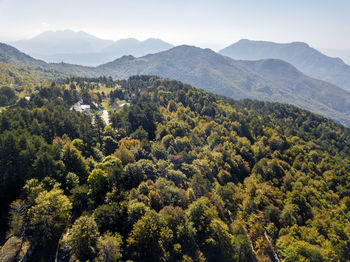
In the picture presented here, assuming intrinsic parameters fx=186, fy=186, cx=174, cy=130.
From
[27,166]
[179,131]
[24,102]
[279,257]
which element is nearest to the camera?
[27,166]

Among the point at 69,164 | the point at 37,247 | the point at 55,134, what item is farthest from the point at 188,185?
the point at 55,134

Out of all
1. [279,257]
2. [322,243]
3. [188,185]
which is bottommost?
[279,257]

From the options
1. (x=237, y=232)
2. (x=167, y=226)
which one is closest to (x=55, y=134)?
(x=167, y=226)

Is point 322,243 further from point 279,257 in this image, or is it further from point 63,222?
point 63,222

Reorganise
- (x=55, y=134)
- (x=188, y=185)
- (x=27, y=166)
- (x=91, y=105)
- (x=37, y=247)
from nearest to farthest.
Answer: (x=37, y=247), (x=27, y=166), (x=188, y=185), (x=55, y=134), (x=91, y=105)

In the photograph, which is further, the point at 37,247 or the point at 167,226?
the point at 167,226

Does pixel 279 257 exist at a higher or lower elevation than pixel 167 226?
lower
